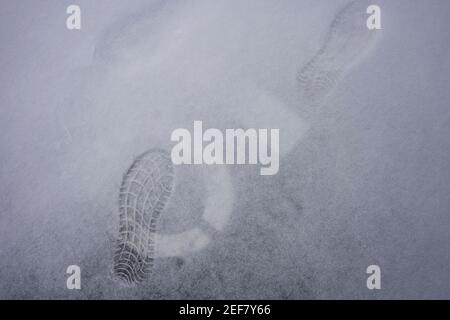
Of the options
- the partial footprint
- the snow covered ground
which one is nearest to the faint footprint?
the snow covered ground

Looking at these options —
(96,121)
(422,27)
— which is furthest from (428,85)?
(96,121)

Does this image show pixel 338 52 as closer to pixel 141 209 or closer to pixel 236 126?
pixel 236 126

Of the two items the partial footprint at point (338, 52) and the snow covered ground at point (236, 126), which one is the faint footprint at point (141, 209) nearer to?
the snow covered ground at point (236, 126)

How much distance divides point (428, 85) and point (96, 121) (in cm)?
162

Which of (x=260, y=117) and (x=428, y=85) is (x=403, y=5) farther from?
(x=260, y=117)

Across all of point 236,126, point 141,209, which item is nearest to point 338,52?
point 236,126

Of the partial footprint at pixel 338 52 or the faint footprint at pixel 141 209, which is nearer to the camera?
the faint footprint at pixel 141 209

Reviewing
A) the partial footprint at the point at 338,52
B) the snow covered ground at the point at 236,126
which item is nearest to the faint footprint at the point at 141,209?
the snow covered ground at the point at 236,126

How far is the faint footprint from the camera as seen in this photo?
1149 millimetres

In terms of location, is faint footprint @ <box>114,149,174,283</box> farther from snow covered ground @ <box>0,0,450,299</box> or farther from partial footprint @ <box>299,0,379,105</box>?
partial footprint @ <box>299,0,379,105</box>

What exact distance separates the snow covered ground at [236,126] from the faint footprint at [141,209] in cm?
4

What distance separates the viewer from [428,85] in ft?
→ 4.14

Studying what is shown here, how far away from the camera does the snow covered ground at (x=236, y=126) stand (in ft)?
3.78
